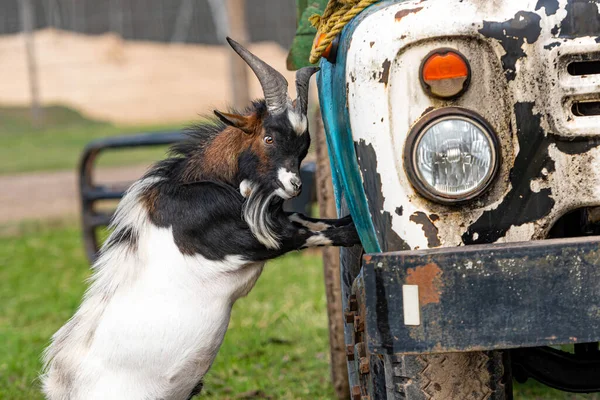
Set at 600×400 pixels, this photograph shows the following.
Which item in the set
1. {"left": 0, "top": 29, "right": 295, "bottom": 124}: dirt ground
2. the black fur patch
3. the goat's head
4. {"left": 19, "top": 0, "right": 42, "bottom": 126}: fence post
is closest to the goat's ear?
the goat's head

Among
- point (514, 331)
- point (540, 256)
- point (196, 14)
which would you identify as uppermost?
point (196, 14)

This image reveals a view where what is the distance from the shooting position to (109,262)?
3312 mm

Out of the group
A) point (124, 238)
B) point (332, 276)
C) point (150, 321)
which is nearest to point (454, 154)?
point (150, 321)

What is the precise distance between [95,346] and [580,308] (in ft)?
5.78

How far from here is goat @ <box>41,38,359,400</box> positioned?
3143mm

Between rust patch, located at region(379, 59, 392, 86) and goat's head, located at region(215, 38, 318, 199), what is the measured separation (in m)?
0.72

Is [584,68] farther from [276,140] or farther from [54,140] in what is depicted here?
[54,140]

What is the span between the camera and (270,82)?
309cm

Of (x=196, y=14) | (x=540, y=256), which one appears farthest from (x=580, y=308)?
(x=196, y=14)

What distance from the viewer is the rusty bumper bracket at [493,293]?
2215 mm

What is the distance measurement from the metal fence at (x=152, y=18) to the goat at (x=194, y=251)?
18996 millimetres

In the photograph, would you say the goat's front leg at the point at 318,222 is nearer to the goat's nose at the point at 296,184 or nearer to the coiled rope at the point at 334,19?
the goat's nose at the point at 296,184

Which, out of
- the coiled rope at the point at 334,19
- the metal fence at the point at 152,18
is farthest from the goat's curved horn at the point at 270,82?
the metal fence at the point at 152,18

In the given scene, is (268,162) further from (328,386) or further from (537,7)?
(328,386)
